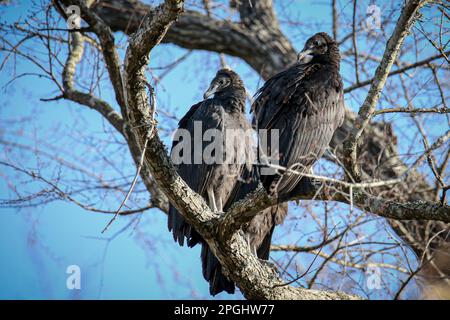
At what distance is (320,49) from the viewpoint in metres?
4.61

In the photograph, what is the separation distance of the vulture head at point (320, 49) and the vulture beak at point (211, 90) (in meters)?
0.86

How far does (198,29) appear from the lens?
22.4 feet

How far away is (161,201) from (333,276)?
156cm

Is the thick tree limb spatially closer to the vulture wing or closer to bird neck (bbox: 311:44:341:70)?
the vulture wing

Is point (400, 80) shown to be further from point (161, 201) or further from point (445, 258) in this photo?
point (161, 201)

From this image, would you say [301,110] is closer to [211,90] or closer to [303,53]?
[303,53]

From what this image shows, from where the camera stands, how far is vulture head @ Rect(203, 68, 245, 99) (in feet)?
→ 16.8

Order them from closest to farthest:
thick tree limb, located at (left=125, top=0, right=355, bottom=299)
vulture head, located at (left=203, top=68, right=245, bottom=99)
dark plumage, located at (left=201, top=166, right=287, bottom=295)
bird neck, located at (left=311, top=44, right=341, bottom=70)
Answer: thick tree limb, located at (left=125, top=0, right=355, bottom=299), bird neck, located at (left=311, top=44, right=341, bottom=70), dark plumage, located at (left=201, top=166, right=287, bottom=295), vulture head, located at (left=203, top=68, right=245, bottom=99)

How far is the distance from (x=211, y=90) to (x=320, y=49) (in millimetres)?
1011

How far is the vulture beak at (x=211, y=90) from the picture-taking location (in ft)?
16.6

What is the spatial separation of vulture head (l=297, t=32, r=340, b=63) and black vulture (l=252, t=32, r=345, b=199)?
0.67 ft

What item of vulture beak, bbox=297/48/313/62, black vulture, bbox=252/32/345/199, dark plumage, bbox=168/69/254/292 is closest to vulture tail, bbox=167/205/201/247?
dark plumage, bbox=168/69/254/292

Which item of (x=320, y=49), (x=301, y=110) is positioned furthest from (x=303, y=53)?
(x=301, y=110)
